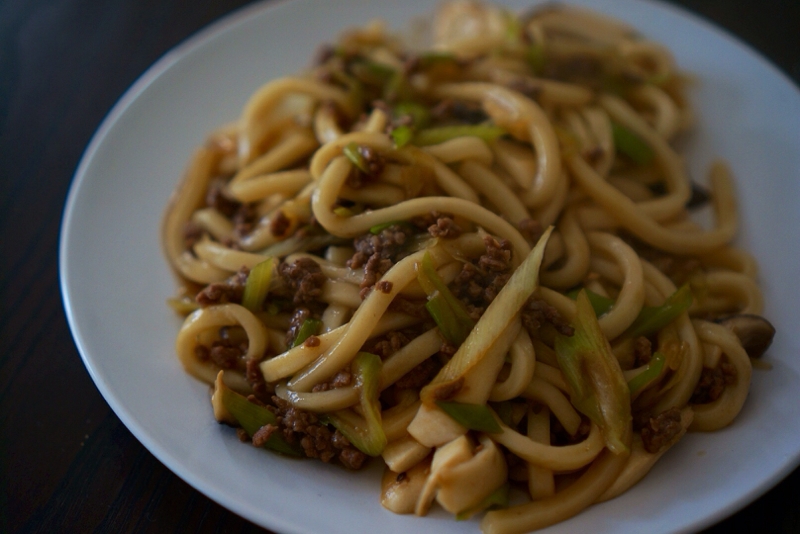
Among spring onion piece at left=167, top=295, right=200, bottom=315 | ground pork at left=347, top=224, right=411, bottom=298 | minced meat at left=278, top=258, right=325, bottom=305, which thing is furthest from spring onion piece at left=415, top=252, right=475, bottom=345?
spring onion piece at left=167, top=295, right=200, bottom=315

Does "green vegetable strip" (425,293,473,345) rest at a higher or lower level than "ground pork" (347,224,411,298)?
lower

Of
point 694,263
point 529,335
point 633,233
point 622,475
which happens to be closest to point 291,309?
point 529,335

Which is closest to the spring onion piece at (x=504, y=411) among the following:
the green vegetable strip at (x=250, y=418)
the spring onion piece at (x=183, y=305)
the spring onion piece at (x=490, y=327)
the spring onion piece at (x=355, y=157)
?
the spring onion piece at (x=490, y=327)

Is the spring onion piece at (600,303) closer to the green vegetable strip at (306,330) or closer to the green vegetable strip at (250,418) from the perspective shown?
the green vegetable strip at (306,330)

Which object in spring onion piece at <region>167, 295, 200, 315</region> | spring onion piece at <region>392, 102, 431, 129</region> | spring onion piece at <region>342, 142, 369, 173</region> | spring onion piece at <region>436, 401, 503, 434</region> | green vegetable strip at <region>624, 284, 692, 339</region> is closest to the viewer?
spring onion piece at <region>436, 401, 503, 434</region>

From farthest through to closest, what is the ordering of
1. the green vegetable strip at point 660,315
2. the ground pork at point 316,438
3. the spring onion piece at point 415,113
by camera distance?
the spring onion piece at point 415,113, the green vegetable strip at point 660,315, the ground pork at point 316,438

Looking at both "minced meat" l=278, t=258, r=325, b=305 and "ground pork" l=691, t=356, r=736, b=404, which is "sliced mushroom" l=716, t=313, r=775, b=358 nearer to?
"ground pork" l=691, t=356, r=736, b=404

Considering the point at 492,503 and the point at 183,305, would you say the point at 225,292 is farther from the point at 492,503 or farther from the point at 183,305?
the point at 492,503
